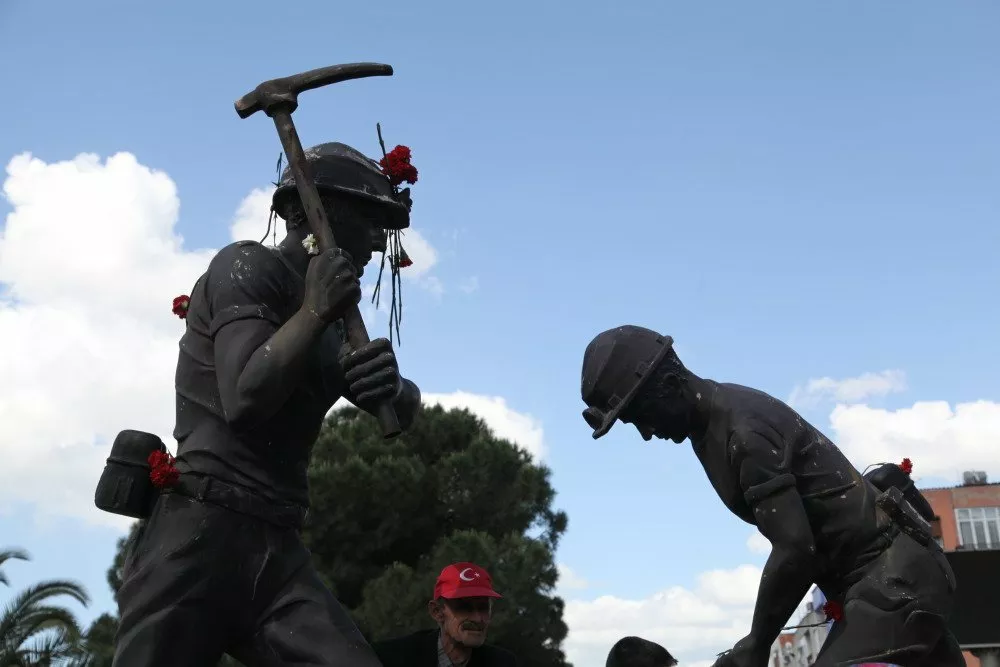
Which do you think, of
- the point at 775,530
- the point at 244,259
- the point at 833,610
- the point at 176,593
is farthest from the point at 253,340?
the point at 833,610

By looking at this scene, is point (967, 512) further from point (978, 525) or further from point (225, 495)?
point (225, 495)

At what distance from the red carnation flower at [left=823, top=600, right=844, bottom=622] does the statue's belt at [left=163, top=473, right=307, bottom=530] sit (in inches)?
85.8

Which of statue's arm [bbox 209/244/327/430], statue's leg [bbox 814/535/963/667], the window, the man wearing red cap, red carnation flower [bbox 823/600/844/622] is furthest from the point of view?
the window

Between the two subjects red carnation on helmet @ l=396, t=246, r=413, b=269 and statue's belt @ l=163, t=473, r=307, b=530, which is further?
red carnation on helmet @ l=396, t=246, r=413, b=269

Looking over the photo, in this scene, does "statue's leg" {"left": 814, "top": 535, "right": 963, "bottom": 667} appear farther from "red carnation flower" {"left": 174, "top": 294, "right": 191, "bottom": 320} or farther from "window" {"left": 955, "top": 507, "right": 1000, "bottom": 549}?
"window" {"left": 955, "top": 507, "right": 1000, "bottom": 549}

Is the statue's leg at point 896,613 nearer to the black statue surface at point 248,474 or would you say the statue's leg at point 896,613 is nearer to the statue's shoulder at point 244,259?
the black statue surface at point 248,474

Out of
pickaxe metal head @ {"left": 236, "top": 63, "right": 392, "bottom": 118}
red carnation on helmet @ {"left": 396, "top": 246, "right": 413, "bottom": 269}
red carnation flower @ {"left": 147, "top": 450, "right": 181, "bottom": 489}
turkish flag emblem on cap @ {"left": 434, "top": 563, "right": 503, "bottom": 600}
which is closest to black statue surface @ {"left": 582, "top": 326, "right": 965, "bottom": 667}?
→ red carnation on helmet @ {"left": 396, "top": 246, "right": 413, "bottom": 269}

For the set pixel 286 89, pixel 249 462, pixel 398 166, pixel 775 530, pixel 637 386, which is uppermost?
pixel 286 89

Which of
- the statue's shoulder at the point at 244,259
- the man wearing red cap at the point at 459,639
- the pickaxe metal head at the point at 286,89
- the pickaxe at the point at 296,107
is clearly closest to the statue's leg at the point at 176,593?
the pickaxe at the point at 296,107

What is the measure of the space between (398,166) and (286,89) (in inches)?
19.6

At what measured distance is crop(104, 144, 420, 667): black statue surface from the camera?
3.35m

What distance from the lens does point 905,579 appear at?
4.02 m

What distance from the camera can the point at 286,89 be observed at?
3908mm

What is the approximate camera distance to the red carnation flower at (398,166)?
4113mm
